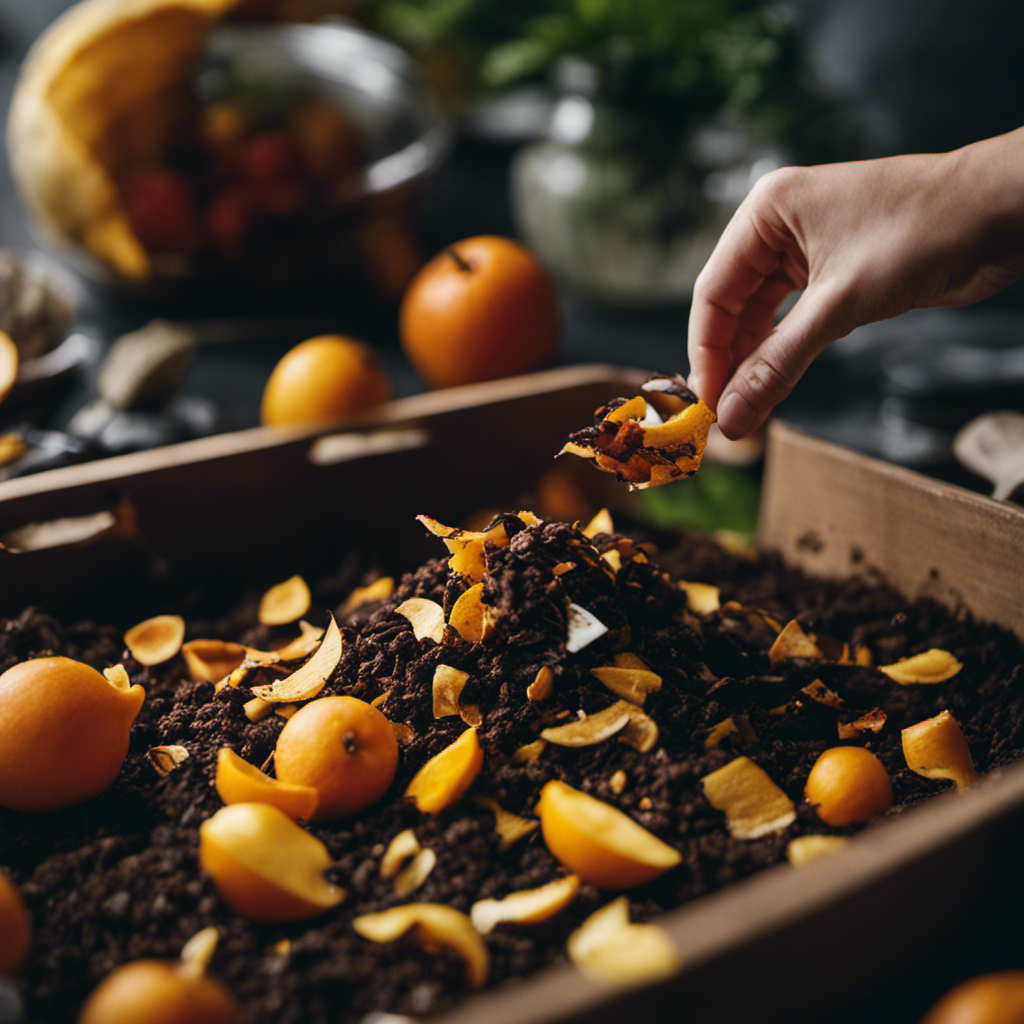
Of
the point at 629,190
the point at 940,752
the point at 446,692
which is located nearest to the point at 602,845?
the point at 446,692

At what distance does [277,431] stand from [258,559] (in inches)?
5.8

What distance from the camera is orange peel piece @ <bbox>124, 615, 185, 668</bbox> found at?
77 centimetres

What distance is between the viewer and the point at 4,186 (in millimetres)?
2203

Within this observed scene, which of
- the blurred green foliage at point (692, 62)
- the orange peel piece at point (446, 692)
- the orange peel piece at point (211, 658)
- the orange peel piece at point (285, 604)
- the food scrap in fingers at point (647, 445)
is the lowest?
the orange peel piece at point (285, 604)

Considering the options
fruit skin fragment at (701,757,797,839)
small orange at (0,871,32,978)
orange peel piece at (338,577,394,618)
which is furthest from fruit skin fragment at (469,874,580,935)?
orange peel piece at (338,577,394,618)

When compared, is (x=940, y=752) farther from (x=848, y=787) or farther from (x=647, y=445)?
(x=647, y=445)

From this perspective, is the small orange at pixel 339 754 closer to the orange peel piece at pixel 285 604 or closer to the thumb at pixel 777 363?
the orange peel piece at pixel 285 604

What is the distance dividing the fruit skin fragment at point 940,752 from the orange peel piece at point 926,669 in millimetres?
84

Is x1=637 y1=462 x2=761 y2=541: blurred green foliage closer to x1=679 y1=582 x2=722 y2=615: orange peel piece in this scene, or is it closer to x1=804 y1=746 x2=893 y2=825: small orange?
x1=679 y1=582 x2=722 y2=615: orange peel piece

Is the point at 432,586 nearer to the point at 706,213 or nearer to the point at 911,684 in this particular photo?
the point at 911,684

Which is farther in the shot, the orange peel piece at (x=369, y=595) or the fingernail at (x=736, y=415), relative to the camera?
the orange peel piece at (x=369, y=595)

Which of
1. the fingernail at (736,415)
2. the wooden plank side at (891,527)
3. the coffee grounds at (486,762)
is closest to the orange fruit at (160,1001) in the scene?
the coffee grounds at (486,762)

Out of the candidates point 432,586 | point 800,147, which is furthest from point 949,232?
point 800,147

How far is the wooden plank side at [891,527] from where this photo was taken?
757mm
